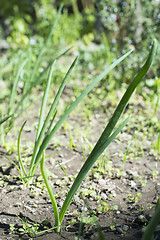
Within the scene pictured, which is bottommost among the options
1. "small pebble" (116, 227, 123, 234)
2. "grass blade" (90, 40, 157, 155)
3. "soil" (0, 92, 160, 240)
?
"small pebble" (116, 227, 123, 234)

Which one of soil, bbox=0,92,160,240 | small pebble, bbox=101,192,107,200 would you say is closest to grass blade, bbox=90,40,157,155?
soil, bbox=0,92,160,240

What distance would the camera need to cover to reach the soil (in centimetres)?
110

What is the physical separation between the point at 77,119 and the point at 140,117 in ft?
1.81

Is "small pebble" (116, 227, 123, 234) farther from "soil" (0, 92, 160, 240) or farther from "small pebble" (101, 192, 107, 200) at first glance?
"small pebble" (101, 192, 107, 200)

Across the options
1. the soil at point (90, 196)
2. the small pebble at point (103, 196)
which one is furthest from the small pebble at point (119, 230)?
the small pebble at point (103, 196)

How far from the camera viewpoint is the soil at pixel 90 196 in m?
1.10

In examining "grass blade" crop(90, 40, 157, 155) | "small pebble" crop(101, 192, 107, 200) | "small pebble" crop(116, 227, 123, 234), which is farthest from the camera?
"small pebble" crop(101, 192, 107, 200)

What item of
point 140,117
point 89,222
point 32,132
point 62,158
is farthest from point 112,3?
point 89,222

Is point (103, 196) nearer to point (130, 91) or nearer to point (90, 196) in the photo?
point (90, 196)

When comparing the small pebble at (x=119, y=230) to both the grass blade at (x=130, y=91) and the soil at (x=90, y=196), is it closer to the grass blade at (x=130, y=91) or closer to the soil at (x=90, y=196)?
the soil at (x=90, y=196)

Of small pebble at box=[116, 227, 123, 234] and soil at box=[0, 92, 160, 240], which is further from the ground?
soil at box=[0, 92, 160, 240]

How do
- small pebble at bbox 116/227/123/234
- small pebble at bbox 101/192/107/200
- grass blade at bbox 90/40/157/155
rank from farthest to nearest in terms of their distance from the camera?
small pebble at bbox 101/192/107/200, small pebble at bbox 116/227/123/234, grass blade at bbox 90/40/157/155

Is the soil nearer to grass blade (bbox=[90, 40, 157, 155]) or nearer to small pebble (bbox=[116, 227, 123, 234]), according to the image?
small pebble (bbox=[116, 227, 123, 234])

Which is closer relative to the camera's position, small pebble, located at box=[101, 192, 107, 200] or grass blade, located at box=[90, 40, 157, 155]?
grass blade, located at box=[90, 40, 157, 155]
